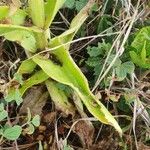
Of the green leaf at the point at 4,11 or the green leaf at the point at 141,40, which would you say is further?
the green leaf at the point at 141,40

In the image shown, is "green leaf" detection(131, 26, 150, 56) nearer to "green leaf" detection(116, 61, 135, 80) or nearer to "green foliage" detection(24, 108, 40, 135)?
"green leaf" detection(116, 61, 135, 80)

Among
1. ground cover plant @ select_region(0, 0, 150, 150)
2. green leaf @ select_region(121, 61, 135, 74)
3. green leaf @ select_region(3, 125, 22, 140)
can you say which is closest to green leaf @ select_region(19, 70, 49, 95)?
ground cover plant @ select_region(0, 0, 150, 150)

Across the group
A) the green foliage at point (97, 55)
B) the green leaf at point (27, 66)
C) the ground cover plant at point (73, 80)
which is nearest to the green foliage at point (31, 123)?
the ground cover plant at point (73, 80)

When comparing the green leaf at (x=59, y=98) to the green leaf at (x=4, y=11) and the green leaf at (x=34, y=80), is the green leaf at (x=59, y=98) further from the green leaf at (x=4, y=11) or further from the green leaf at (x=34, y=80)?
the green leaf at (x=4, y=11)

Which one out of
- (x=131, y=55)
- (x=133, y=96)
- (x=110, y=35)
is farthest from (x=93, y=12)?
(x=133, y=96)

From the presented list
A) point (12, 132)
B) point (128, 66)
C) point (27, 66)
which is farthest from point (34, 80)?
point (128, 66)

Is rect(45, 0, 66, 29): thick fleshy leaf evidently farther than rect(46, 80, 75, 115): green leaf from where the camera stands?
No

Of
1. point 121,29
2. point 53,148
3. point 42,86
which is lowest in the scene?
point 53,148

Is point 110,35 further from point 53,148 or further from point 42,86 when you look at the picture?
point 53,148
